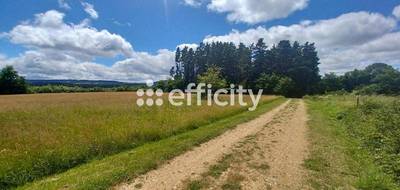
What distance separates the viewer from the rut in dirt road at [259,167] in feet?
21.1

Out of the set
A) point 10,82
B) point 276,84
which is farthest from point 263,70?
point 10,82

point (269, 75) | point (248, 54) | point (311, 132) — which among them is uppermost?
point (248, 54)

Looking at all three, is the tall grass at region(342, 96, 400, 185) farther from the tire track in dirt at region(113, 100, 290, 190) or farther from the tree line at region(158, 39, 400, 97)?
the tree line at region(158, 39, 400, 97)

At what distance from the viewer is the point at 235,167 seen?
302 inches

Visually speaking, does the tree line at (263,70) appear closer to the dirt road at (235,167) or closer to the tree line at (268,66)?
the tree line at (268,66)

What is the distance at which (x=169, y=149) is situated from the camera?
30.8 ft

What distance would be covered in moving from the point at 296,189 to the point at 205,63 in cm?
8665

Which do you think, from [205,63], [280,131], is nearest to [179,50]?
[205,63]

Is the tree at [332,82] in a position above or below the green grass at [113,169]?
above

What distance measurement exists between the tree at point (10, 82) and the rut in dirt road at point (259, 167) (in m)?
85.3

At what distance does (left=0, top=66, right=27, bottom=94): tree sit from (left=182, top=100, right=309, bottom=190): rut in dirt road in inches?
3359

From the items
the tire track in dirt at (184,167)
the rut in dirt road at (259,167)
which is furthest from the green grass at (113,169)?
Answer: the rut in dirt road at (259,167)

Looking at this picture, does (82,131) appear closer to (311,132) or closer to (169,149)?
(169,149)

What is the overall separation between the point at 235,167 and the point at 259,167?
0.66m
